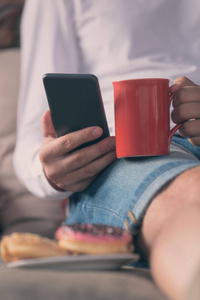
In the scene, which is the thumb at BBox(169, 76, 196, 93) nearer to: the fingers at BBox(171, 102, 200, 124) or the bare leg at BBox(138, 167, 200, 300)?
the fingers at BBox(171, 102, 200, 124)

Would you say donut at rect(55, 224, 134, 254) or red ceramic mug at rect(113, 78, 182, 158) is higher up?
red ceramic mug at rect(113, 78, 182, 158)

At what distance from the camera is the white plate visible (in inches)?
21.5

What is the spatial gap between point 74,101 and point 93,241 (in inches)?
14.4

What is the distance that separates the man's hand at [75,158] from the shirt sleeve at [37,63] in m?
0.15

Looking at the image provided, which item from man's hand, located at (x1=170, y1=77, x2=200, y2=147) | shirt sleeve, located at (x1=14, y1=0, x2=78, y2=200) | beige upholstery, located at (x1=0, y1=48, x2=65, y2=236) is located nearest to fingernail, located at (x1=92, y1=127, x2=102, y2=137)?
man's hand, located at (x1=170, y1=77, x2=200, y2=147)

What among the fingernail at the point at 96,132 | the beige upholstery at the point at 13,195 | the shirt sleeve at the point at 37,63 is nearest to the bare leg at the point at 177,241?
the fingernail at the point at 96,132

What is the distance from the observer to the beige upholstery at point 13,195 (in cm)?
151

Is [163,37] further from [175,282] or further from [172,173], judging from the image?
[175,282]

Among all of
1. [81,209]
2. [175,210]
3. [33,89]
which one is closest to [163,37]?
[33,89]

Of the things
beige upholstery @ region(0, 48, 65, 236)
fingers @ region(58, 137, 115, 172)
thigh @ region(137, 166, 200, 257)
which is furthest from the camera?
beige upholstery @ region(0, 48, 65, 236)

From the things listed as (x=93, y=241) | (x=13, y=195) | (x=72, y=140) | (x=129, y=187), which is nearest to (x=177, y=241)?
(x=93, y=241)

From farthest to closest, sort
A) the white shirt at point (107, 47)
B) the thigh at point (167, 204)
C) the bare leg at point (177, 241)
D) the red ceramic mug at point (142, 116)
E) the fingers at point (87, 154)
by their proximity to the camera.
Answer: the white shirt at point (107, 47) < the fingers at point (87, 154) < the red ceramic mug at point (142, 116) < the thigh at point (167, 204) < the bare leg at point (177, 241)

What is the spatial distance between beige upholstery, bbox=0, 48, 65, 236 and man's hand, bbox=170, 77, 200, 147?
765mm

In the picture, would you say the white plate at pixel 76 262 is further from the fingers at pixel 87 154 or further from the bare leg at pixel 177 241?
the fingers at pixel 87 154
